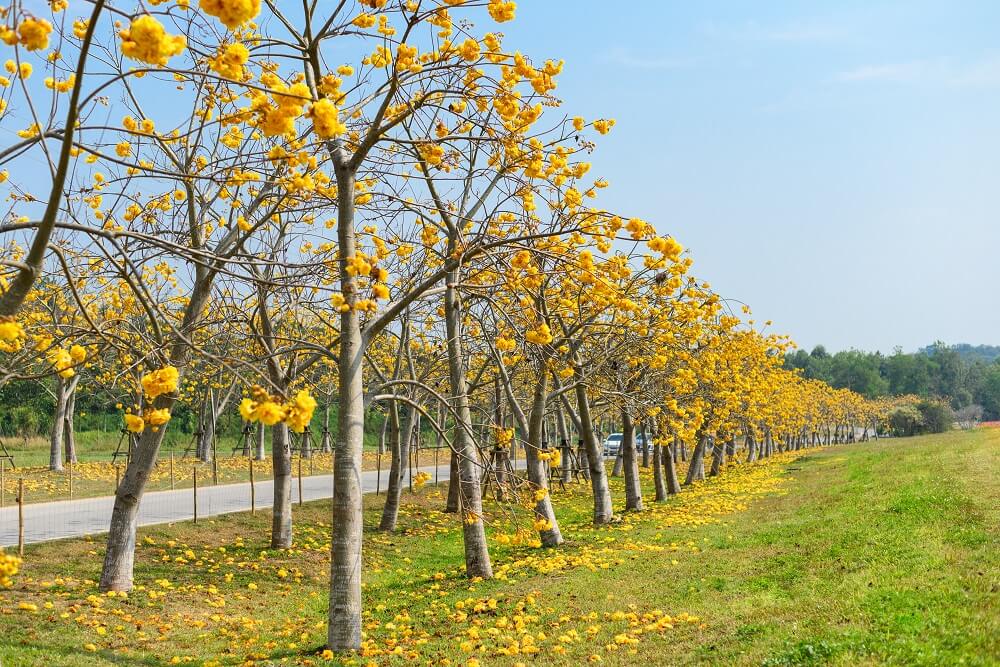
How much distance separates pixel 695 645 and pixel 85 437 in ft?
143

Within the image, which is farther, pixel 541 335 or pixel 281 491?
pixel 281 491

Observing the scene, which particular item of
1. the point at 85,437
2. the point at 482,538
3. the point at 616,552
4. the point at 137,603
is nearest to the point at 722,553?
the point at 616,552

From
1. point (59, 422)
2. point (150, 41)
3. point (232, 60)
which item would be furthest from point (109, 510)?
point (150, 41)

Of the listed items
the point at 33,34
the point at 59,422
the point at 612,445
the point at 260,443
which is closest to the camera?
the point at 33,34

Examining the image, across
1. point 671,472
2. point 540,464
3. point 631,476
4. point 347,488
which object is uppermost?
point 347,488

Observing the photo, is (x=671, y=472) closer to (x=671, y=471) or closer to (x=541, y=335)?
(x=671, y=471)

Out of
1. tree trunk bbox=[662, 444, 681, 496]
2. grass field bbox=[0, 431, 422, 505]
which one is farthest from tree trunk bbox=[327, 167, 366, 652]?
tree trunk bbox=[662, 444, 681, 496]

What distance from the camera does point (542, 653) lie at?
7672 millimetres

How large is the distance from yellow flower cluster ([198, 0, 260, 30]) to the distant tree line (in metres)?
125

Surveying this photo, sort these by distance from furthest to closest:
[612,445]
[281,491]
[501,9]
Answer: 1. [612,445]
2. [281,491]
3. [501,9]

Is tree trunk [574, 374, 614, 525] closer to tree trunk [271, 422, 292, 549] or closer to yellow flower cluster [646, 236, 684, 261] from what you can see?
tree trunk [271, 422, 292, 549]

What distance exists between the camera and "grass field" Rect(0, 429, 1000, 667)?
7.01 m

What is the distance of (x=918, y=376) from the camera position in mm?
126812

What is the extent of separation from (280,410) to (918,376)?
140 meters
